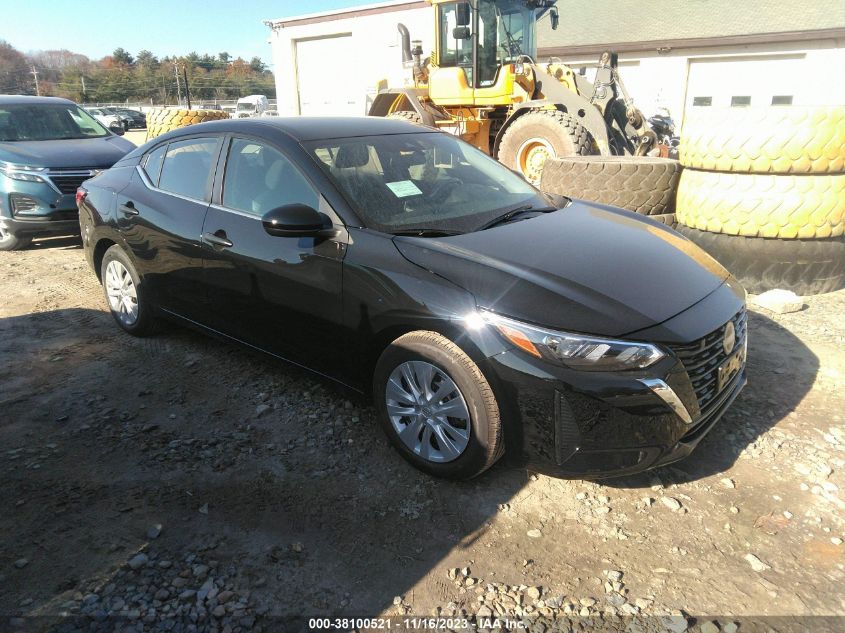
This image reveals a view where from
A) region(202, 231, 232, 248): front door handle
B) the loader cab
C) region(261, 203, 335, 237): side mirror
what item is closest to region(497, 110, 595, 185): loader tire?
the loader cab

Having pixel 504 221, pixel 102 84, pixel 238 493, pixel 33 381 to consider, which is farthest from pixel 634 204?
pixel 102 84

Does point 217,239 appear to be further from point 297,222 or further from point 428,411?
point 428,411

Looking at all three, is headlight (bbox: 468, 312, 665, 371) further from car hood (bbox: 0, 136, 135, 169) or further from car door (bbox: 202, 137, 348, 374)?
car hood (bbox: 0, 136, 135, 169)

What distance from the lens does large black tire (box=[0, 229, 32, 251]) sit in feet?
24.0

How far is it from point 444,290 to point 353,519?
3.60 feet

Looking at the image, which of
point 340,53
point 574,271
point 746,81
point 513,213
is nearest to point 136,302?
point 513,213

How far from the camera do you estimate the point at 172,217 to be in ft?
13.1

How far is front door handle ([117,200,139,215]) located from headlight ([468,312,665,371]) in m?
3.19

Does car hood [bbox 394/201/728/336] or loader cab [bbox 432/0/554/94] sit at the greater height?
loader cab [bbox 432/0/554/94]

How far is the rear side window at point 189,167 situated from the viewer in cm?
391

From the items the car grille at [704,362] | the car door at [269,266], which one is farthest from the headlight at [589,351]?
the car door at [269,266]

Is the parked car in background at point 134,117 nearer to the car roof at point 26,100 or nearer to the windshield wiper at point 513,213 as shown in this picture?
the car roof at point 26,100

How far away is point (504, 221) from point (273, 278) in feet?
4.35

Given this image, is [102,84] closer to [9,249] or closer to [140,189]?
[9,249]
